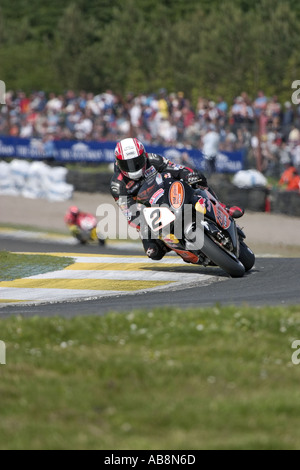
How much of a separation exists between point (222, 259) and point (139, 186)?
53.9 inches

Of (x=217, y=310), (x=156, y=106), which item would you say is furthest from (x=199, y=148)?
(x=217, y=310)

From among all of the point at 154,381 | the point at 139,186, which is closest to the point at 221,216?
the point at 139,186

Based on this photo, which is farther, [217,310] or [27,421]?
[217,310]

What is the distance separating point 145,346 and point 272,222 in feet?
44.0

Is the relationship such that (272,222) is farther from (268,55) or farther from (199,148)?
(268,55)

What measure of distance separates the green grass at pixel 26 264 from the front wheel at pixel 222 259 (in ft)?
8.13

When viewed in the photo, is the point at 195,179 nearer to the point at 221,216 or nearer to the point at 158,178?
the point at 158,178

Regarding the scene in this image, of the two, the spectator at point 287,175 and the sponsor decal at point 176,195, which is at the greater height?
the sponsor decal at point 176,195

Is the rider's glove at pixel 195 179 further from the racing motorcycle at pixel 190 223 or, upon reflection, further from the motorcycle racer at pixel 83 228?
the motorcycle racer at pixel 83 228

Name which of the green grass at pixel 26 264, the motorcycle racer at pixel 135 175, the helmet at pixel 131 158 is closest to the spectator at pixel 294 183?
the green grass at pixel 26 264

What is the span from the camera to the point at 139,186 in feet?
32.8

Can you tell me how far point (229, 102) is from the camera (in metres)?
29.3

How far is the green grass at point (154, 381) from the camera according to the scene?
4684mm
